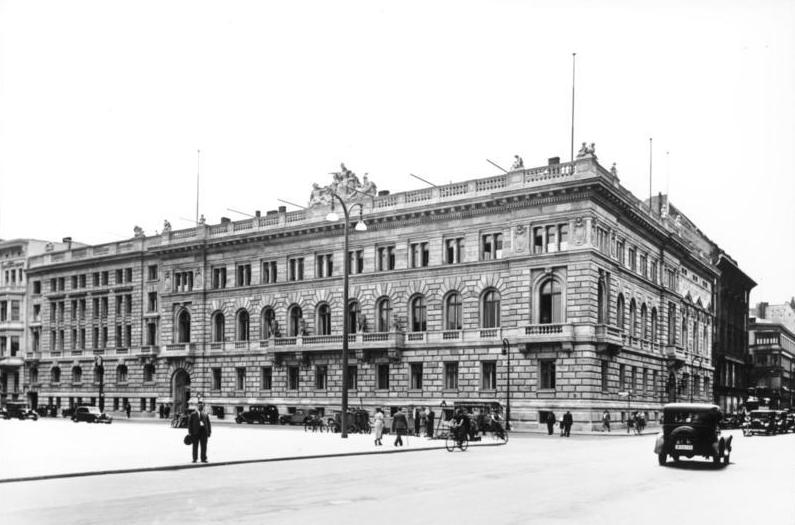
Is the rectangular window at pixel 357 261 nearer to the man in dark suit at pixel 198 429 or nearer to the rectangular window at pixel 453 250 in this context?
the rectangular window at pixel 453 250

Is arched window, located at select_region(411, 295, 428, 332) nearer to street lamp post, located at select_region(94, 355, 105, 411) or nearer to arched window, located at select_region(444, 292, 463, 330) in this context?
arched window, located at select_region(444, 292, 463, 330)

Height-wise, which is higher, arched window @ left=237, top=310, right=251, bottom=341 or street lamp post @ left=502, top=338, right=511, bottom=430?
arched window @ left=237, top=310, right=251, bottom=341

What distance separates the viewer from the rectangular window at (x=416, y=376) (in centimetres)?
6162

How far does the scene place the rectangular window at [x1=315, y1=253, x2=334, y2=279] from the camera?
220 feet

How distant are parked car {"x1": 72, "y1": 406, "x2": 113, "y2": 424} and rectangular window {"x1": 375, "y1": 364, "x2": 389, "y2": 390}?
18575 millimetres

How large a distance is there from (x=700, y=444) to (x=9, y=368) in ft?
258

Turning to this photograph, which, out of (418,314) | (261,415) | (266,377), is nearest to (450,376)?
(418,314)

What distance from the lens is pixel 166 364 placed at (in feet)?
250

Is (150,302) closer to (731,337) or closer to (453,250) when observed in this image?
(453,250)

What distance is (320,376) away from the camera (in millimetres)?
66438

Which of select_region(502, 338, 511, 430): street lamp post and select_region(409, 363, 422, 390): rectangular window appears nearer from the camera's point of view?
select_region(502, 338, 511, 430): street lamp post

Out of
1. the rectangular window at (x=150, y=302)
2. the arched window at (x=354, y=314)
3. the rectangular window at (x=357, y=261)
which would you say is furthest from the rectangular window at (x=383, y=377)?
the rectangular window at (x=150, y=302)

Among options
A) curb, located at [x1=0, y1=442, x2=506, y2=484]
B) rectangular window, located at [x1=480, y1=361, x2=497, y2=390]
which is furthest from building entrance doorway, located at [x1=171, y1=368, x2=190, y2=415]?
curb, located at [x1=0, y1=442, x2=506, y2=484]

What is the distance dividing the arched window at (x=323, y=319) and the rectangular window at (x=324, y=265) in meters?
2.19
